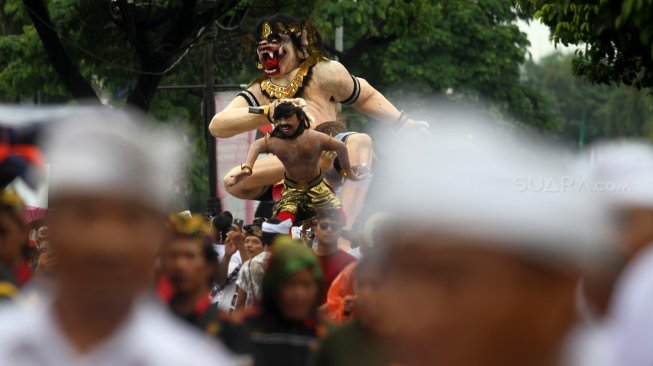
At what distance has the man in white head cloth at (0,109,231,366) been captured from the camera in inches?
84.9

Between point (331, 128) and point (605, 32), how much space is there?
2.58m

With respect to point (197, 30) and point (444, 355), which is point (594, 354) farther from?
point (197, 30)

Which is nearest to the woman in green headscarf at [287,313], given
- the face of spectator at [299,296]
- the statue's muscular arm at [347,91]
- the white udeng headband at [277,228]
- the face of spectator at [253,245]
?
the face of spectator at [299,296]

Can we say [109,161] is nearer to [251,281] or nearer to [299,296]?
[299,296]

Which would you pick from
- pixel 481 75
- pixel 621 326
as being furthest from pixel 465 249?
pixel 481 75

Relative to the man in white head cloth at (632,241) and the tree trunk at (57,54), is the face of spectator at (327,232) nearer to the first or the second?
the man in white head cloth at (632,241)

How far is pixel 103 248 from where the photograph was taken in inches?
85.9

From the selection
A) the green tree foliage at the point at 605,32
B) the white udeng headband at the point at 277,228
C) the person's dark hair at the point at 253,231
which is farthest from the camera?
the person's dark hair at the point at 253,231

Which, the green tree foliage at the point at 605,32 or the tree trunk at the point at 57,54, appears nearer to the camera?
the green tree foliage at the point at 605,32

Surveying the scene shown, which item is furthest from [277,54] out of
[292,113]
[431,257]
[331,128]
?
[431,257]

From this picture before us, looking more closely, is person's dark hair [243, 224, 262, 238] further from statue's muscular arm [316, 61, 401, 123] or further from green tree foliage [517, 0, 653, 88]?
green tree foliage [517, 0, 653, 88]

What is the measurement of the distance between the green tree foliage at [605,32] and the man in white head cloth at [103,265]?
28.0ft

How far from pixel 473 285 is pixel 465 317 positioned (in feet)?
0.13

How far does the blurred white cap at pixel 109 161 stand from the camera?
7.25 feet
